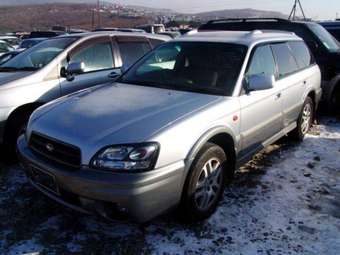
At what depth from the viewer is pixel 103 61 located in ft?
19.8

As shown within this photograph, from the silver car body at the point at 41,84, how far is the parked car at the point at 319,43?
10.4ft

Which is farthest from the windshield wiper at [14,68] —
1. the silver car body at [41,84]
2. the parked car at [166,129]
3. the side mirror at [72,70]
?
the parked car at [166,129]

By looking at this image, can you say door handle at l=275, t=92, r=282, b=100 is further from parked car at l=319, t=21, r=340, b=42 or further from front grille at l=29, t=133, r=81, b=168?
parked car at l=319, t=21, r=340, b=42

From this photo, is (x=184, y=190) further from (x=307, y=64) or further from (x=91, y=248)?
(x=307, y=64)

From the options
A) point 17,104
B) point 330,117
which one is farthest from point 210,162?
point 330,117

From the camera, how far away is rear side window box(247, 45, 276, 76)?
4305 mm

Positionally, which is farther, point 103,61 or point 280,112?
point 103,61

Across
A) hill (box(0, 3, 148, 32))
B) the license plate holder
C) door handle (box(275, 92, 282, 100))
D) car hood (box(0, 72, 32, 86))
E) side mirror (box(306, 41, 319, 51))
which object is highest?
side mirror (box(306, 41, 319, 51))

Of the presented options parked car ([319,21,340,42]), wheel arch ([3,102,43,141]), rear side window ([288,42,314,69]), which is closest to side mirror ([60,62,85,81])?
wheel arch ([3,102,43,141])

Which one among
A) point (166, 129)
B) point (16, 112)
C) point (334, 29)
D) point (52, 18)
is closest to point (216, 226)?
point (166, 129)

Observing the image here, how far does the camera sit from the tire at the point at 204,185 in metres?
3.36

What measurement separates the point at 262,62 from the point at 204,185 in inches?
69.2

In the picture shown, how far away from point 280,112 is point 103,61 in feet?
9.01

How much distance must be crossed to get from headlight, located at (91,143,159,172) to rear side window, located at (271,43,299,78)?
2.59 meters
